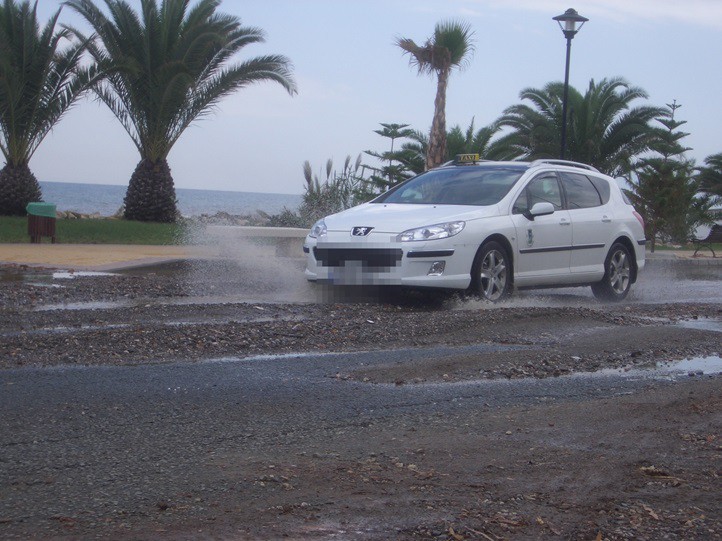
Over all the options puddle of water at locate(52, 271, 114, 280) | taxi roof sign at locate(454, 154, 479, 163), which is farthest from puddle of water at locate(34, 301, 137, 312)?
taxi roof sign at locate(454, 154, 479, 163)

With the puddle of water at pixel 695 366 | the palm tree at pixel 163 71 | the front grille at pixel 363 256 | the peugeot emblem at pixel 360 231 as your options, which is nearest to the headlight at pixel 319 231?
the front grille at pixel 363 256

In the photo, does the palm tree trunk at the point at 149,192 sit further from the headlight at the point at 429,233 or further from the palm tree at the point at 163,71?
the headlight at the point at 429,233

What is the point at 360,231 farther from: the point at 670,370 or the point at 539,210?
the point at 670,370

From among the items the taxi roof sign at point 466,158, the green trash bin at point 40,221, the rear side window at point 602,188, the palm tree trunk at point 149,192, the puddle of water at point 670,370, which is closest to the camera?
the puddle of water at point 670,370

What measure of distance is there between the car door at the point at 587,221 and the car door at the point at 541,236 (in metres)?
0.15

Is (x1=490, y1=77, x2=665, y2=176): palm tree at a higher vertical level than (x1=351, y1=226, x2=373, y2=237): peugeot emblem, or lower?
higher

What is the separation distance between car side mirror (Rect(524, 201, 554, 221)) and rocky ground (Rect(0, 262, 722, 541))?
48.9 inches

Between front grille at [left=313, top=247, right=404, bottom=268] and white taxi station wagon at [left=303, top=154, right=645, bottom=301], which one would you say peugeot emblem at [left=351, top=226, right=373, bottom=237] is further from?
front grille at [left=313, top=247, right=404, bottom=268]

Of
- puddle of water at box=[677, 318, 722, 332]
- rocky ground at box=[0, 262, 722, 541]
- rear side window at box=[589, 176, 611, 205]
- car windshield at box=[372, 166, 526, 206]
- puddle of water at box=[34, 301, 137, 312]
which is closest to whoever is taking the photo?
rocky ground at box=[0, 262, 722, 541]

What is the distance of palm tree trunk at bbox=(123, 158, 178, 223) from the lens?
25.8 meters

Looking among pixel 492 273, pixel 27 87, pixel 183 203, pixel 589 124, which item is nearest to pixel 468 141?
pixel 589 124

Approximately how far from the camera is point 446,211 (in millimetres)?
9945

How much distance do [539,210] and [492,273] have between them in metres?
0.93

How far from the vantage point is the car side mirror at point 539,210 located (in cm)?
1034
